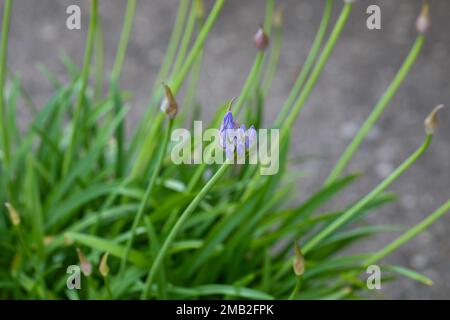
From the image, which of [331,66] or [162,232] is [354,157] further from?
[162,232]

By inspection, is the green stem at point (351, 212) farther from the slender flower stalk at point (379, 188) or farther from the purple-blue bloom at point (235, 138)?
the purple-blue bloom at point (235, 138)

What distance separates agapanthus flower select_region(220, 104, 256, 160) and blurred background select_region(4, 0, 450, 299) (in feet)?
3.66

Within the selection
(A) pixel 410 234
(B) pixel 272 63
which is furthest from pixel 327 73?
(A) pixel 410 234

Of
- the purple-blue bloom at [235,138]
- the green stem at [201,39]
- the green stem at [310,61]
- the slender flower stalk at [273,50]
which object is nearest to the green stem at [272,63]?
the slender flower stalk at [273,50]

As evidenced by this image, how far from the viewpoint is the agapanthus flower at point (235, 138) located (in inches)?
22.6

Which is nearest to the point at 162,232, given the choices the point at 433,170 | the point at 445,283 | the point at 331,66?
the point at 445,283

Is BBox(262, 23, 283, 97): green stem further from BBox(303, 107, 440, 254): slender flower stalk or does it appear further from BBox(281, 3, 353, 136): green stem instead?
BBox(303, 107, 440, 254): slender flower stalk

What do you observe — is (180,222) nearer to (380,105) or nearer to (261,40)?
(261,40)

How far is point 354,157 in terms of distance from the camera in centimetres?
178

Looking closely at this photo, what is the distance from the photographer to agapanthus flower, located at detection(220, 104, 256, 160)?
1.89ft

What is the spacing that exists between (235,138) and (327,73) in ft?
4.65

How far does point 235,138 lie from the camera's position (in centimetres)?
58

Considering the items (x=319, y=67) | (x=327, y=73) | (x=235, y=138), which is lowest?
(x=235, y=138)
